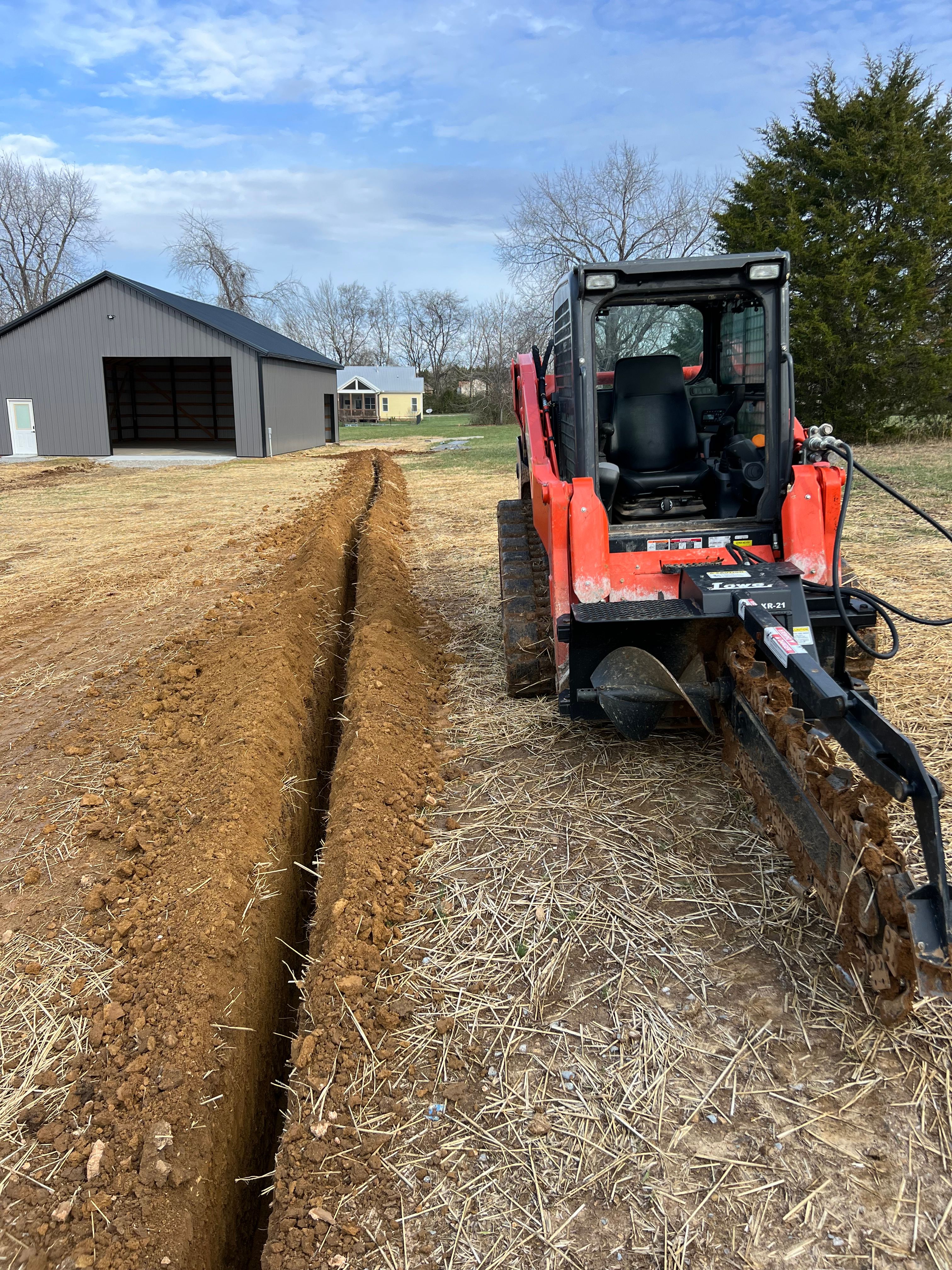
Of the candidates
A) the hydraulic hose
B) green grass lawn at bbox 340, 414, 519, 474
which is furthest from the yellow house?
the hydraulic hose

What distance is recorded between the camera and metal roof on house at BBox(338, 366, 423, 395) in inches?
2692

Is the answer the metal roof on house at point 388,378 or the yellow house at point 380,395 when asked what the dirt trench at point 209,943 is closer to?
the yellow house at point 380,395

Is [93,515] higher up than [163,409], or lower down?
lower down

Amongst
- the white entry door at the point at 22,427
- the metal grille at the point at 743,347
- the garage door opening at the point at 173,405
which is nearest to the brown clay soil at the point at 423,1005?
the metal grille at the point at 743,347

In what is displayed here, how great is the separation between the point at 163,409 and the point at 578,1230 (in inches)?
1261

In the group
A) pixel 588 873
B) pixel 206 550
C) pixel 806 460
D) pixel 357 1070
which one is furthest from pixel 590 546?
pixel 206 550

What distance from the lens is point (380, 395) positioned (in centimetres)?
6519

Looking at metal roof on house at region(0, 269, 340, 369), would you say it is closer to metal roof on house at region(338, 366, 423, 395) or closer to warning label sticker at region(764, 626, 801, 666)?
warning label sticker at region(764, 626, 801, 666)

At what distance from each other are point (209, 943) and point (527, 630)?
266cm

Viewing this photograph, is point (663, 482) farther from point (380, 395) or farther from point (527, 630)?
point (380, 395)

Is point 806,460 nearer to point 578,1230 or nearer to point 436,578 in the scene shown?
point 578,1230

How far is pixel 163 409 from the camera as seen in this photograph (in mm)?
30906

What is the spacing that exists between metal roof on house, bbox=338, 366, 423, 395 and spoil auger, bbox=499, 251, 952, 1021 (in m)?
63.8

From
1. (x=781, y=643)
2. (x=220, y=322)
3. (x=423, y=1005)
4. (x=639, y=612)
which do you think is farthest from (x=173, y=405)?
(x=423, y=1005)
